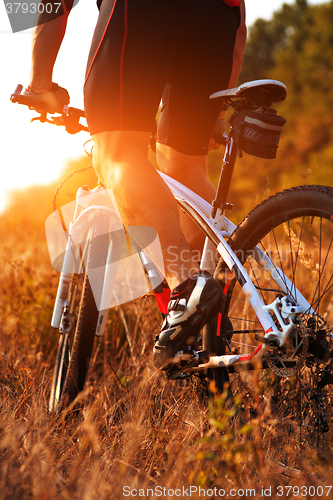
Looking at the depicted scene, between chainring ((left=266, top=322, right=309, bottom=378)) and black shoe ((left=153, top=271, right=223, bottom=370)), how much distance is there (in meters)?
0.23

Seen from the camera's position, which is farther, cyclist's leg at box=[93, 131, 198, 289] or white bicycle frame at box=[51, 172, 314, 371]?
cyclist's leg at box=[93, 131, 198, 289]

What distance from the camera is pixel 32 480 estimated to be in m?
1.12

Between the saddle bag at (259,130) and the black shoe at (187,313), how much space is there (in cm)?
47

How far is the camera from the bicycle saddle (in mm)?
1371

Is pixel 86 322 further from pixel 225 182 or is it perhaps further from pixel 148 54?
pixel 148 54

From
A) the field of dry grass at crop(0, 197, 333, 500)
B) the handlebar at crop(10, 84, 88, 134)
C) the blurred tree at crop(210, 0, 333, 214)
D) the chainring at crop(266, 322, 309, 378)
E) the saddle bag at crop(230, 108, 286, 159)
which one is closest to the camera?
the field of dry grass at crop(0, 197, 333, 500)

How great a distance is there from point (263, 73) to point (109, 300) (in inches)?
950

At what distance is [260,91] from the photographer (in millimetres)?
1405

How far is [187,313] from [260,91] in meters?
0.76

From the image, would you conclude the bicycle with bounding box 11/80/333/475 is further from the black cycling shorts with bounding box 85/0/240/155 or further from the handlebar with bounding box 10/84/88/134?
the black cycling shorts with bounding box 85/0/240/155

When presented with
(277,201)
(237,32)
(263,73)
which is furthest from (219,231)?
(263,73)

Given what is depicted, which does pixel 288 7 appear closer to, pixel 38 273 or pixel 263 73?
pixel 263 73

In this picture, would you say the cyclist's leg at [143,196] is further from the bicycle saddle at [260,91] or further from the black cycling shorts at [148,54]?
the bicycle saddle at [260,91]

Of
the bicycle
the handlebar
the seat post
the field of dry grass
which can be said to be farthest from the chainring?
the handlebar
